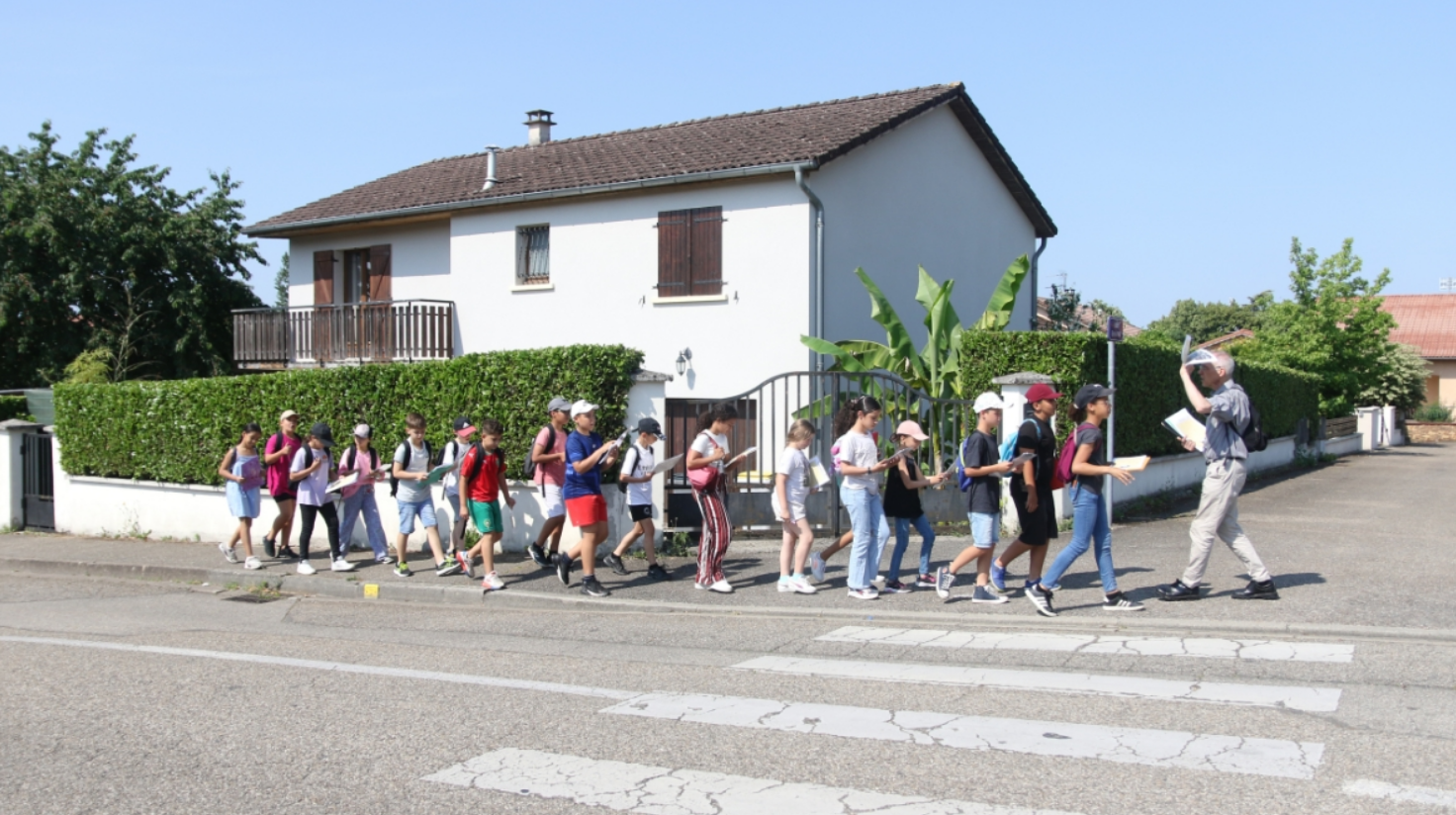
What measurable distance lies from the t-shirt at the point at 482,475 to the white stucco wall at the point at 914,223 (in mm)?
8494

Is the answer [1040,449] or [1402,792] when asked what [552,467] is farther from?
[1402,792]

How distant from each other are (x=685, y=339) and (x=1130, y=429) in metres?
7.09

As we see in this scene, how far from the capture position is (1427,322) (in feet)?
193

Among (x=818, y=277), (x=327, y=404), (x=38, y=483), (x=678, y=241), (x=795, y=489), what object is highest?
(x=678, y=241)

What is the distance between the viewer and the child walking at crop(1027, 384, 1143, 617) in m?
8.45

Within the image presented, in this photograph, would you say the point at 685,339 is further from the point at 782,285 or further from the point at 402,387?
the point at 402,387

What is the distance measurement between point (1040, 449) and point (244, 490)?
8.75m

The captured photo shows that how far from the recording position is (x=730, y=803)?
15.1ft

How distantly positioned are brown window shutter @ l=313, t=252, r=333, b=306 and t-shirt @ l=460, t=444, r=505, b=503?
15283mm

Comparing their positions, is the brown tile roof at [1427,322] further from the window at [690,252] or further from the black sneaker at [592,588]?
the black sneaker at [592,588]

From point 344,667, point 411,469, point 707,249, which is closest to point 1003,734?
point 344,667

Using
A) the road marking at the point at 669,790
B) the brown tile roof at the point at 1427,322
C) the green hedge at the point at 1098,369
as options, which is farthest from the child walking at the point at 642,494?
the brown tile roof at the point at 1427,322

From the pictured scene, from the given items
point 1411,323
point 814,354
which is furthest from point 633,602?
point 1411,323

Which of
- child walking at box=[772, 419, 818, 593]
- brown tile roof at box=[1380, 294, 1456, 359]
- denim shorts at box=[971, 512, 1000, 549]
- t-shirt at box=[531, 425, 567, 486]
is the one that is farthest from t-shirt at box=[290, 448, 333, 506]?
brown tile roof at box=[1380, 294, 1456, 359]
